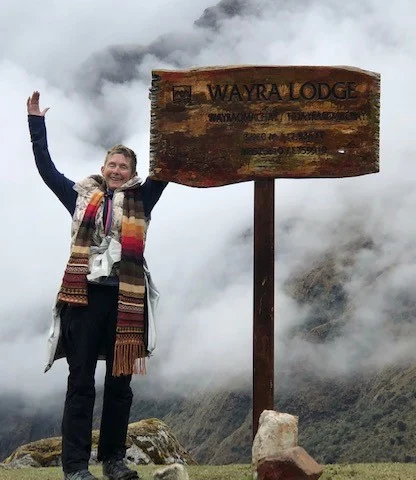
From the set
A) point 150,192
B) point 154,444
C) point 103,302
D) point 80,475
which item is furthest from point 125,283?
point 154,444

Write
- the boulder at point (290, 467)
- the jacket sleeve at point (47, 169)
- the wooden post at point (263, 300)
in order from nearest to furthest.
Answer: the boulder at point (290, 467) → the jacket sleeve at point (47, 169) → the wooden post at point (263, 300)

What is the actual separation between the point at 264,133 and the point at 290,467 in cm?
335

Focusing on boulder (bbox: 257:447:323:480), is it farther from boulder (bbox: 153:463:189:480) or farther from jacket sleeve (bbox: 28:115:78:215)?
jacket sleeve (bbox: 28:115:78:215)

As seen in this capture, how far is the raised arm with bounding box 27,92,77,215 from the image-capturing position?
7.82 meters

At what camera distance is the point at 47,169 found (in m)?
7.86

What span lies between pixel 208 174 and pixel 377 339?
182342 mm

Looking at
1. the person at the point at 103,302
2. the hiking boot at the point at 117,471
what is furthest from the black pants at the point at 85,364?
the hiking boot at the point at 117,471

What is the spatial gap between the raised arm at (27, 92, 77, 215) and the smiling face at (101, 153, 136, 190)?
38 centimetres

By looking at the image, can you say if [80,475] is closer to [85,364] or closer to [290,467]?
[85,364]

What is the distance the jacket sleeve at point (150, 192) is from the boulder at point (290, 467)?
2.66 metres

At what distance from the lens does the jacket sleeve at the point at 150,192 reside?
796 cm

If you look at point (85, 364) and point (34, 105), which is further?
point (34, 105)

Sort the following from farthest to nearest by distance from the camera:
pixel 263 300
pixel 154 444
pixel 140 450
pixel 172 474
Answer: pixel 154 444, pixel 140 450, pixel 263 300, pixel 172 474

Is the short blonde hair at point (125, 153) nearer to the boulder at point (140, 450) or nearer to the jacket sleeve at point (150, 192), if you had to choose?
the jacket sleeve at point (150, 192)
